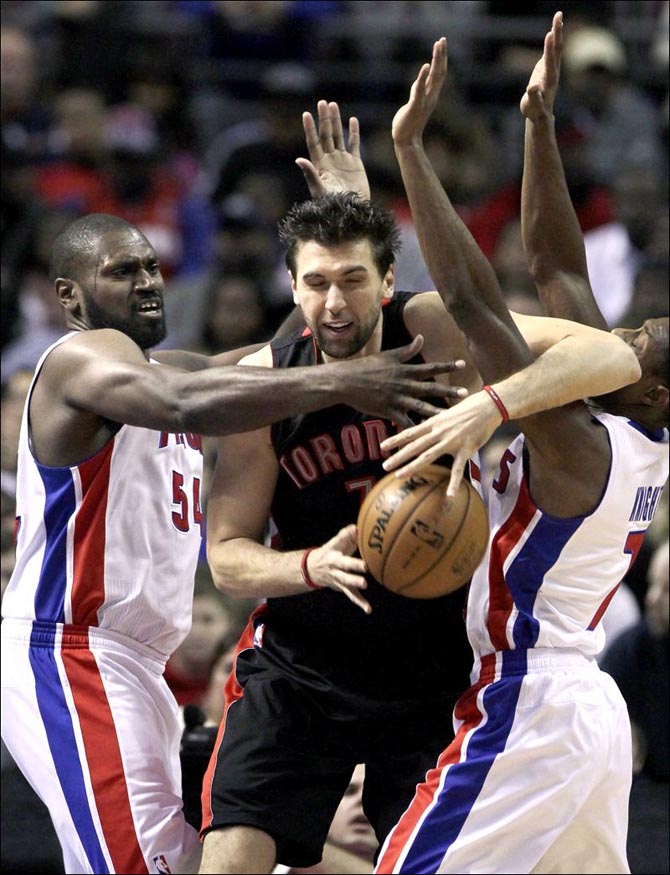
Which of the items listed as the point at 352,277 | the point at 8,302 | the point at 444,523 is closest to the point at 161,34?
the point at 8,302

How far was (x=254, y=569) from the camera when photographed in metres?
4.43

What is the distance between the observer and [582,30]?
11.3 m

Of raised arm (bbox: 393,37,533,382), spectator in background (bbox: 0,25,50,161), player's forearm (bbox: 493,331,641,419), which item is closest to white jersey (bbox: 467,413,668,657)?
player's forearm (bbox: 493,331,641,419)

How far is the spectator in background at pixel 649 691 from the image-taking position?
6.25 metres

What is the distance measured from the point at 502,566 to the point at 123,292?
167 centimetres

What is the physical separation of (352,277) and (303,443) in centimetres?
56

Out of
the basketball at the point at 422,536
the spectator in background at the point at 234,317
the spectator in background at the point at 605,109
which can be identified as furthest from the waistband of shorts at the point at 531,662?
the spectator in background at the point at 605,109

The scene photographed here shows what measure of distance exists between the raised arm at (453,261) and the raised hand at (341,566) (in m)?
0.63

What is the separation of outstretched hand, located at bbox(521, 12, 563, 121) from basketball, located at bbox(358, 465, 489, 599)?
1.39 meters

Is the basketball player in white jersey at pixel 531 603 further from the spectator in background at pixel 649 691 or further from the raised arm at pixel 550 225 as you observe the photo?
the spectator in background at pixel 649 691

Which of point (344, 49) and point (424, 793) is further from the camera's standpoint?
point (344, 49)

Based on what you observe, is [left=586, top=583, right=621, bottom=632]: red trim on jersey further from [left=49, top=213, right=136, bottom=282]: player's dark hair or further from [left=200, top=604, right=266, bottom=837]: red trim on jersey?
[left=49, top=213, right=136, bottom=282]: player's dark hair

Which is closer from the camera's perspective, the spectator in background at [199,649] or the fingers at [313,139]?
the fingers at [313,139]

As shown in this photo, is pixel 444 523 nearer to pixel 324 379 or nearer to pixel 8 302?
pixel 324 379
